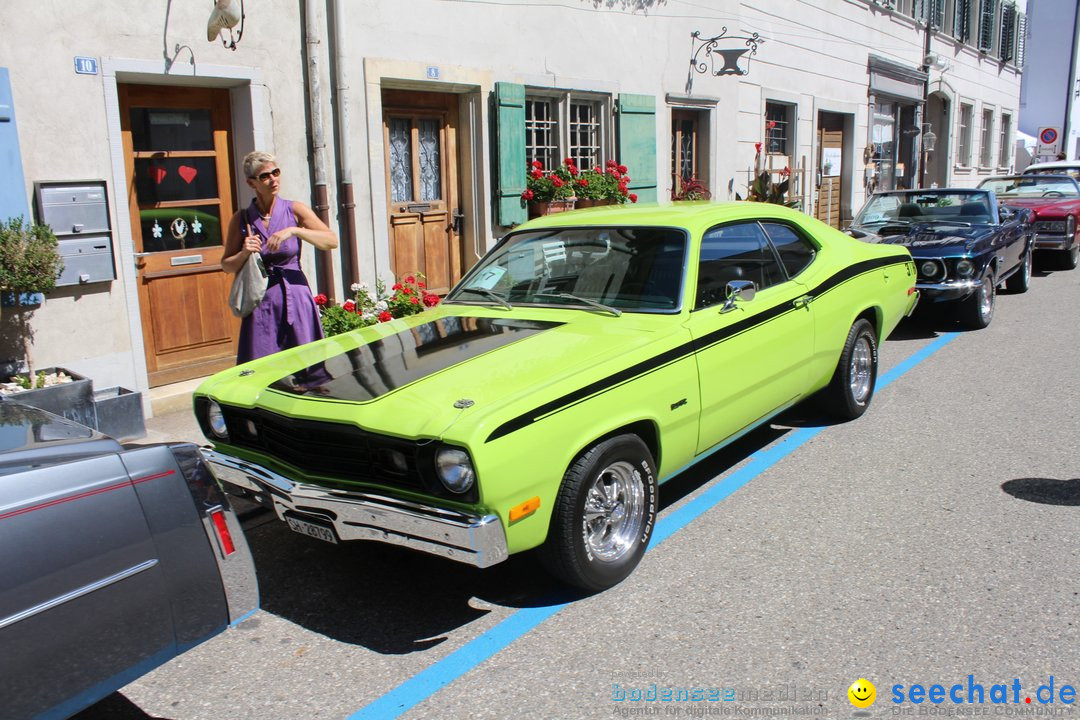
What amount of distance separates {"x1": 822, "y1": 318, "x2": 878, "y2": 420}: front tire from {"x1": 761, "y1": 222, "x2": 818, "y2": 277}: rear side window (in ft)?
2.00

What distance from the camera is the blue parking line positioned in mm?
3115

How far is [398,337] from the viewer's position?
14.8ft

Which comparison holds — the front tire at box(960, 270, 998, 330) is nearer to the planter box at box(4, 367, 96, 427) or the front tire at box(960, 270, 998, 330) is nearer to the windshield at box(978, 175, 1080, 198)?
the windshield at box(978, 175, 1080, 198)

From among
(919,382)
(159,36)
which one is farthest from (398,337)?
(919,382)

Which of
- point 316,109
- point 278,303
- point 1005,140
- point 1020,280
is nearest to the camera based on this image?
point 278,303

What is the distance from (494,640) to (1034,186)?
15041 millimetres

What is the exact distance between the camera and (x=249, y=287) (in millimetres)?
5039

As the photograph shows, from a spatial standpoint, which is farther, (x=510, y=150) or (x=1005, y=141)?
(x=1005, y=141)

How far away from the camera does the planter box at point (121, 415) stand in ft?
19.6

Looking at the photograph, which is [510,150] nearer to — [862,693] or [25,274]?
[25,274]

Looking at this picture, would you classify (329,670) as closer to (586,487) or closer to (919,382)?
(586,487)

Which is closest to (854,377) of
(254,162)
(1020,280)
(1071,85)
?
(254,162)

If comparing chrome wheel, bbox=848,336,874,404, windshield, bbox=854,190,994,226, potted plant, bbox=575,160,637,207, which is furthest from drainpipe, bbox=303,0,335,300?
windshield, bbox=854,190,994,226

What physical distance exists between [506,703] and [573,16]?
914 centimetres
